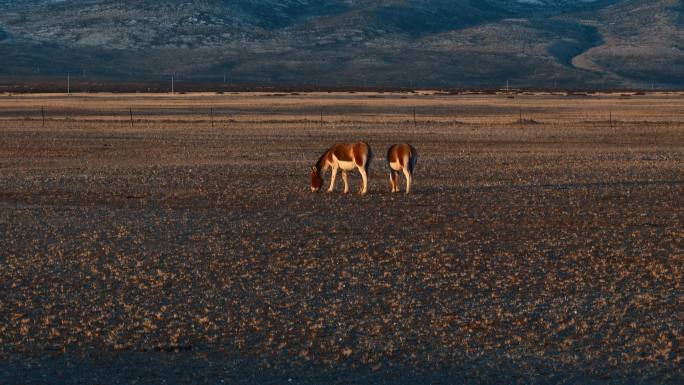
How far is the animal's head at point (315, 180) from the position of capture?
854 inches

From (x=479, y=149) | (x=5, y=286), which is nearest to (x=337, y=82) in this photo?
(x=479, y=149)

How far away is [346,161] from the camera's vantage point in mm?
21281

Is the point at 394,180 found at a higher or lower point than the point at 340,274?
higher

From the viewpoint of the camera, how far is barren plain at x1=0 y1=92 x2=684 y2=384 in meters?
9.66

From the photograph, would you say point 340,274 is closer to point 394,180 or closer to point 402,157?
point 402,157

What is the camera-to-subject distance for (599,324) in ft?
35.5

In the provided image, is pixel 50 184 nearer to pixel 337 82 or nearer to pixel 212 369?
pixel 212 369

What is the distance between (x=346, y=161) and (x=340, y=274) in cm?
812

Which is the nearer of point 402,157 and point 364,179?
point 402,157

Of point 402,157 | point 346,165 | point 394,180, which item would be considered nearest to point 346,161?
point 346,165

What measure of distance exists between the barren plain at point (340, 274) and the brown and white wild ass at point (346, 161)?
512mm

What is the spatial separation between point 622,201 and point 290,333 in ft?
36.8

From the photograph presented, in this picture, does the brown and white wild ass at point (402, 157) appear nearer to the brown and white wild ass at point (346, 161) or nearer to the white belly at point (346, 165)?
the brown and white wild ass at point (346, 161)

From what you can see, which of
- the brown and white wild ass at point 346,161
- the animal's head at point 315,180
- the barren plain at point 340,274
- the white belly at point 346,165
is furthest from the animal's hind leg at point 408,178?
the animal's head at point 315,180
